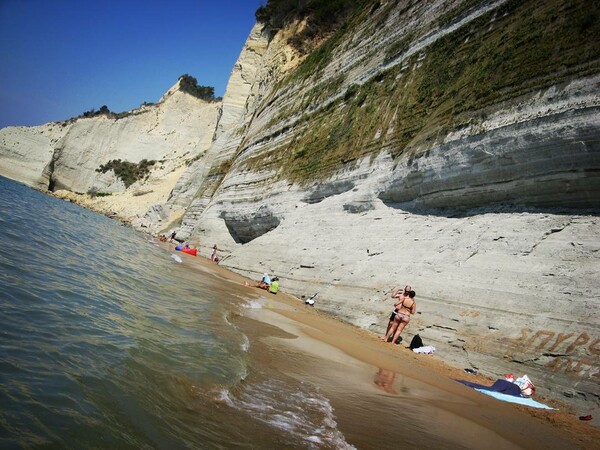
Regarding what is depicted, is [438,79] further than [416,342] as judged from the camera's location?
Yes

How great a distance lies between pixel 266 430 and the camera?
276cm

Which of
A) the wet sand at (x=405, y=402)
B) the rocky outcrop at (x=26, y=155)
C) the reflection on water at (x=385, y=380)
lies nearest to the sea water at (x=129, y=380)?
the wet sand at (x=405, y=402)

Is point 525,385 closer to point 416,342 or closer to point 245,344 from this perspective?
point 416,342

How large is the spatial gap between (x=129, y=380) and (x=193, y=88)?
74699 mm

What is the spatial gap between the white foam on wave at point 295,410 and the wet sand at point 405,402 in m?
0.13

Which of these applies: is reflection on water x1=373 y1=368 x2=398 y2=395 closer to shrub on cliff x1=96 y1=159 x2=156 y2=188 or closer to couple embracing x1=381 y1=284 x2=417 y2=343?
couple embracing x1=381 y1=284 x2=417 y2=343

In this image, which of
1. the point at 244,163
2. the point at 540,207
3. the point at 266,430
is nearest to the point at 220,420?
the point at 266,430

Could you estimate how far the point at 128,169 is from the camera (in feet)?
207

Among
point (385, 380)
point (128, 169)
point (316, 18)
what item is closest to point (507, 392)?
point (385, 380)

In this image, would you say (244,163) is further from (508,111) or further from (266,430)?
(266,430)

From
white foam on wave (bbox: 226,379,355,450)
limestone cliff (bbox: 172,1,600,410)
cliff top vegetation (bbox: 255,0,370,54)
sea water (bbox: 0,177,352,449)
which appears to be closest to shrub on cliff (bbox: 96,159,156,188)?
cliff top vegetation (bbox: 255,0,370,54)

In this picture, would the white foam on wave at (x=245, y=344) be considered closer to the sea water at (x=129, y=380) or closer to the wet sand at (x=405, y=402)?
the sea water at (x=129, y=380)

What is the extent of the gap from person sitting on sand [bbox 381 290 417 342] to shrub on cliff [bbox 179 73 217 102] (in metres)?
68.6

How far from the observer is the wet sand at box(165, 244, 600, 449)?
10.8 ft
